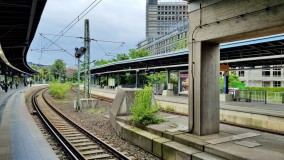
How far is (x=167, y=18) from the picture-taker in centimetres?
16512

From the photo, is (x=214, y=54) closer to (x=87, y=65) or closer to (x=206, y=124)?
(x=206, y=124)

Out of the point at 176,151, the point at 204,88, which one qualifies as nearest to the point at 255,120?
the point at 204,88

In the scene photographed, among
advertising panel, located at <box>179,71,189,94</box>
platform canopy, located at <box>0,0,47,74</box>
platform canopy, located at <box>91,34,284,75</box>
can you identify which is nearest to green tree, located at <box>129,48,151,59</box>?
platform canopy, located at <box>91,34,284,75</box>

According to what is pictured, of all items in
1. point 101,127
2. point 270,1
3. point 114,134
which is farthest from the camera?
point 101,127

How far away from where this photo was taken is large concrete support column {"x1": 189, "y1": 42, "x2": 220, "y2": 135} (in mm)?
8633

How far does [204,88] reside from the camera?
8711 millimetres

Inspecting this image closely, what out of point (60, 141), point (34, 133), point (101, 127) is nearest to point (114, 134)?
point (101, 127)

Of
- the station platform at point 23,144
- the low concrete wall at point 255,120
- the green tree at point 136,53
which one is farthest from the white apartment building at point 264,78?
the station platform at point 23,144

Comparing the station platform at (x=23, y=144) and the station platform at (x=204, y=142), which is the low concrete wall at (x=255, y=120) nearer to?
the station platform at (x=204, y=142)

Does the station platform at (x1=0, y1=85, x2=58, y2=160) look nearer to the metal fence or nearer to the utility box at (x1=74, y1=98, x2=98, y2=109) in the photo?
the utility box at (x1=74, y1=98, x2=98, y2=109)

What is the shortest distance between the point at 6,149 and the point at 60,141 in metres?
2.31

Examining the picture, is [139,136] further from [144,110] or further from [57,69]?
[57,69]

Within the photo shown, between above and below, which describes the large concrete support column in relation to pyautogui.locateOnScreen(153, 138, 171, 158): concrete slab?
above

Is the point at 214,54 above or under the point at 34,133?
above
